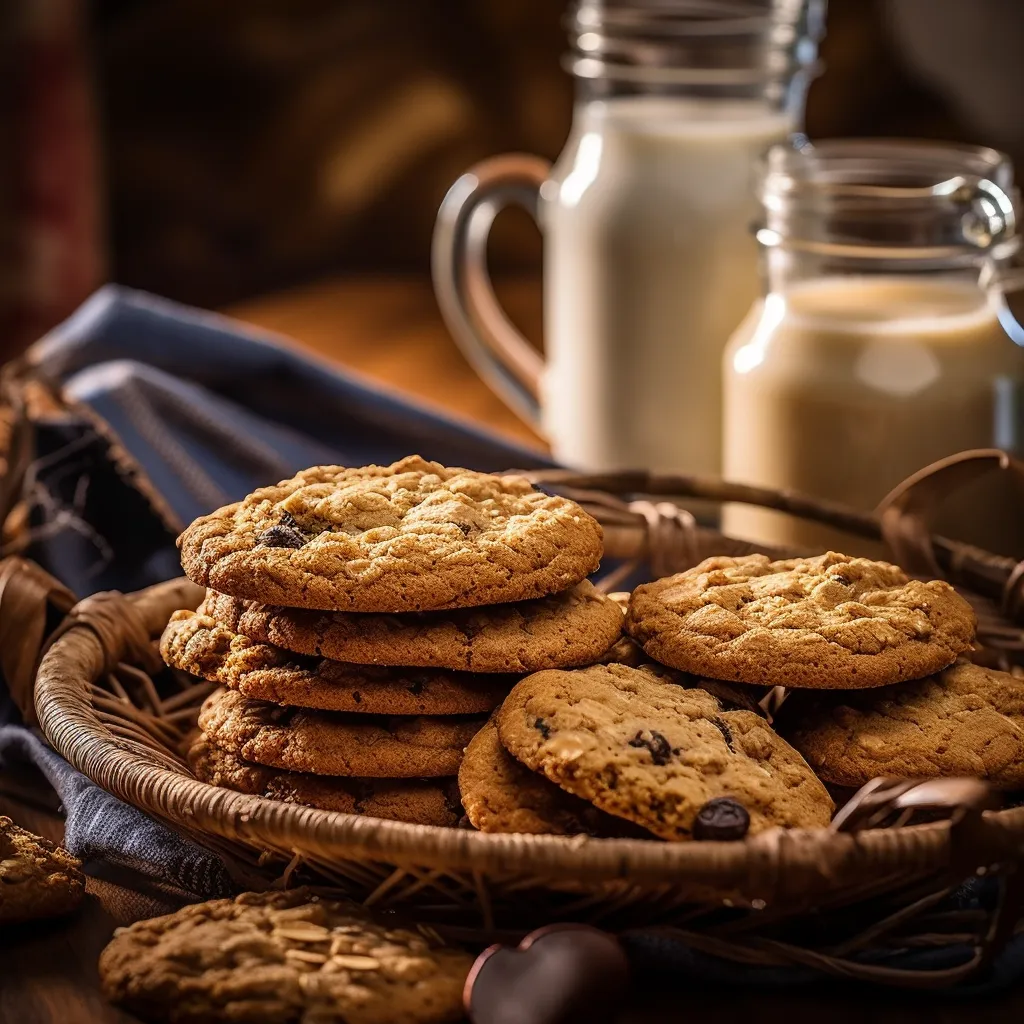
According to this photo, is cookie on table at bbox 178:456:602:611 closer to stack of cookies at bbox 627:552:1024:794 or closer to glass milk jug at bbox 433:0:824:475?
stack of cookies at bbox 627:552:1024:794

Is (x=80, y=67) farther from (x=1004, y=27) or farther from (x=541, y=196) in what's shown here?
(x=1004, y=27)

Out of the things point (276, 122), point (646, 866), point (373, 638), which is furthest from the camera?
point (276, 122)

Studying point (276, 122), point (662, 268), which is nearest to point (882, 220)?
point (662, 268)

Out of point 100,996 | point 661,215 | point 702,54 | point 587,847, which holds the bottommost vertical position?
point 100,996

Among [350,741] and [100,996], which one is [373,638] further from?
[100,996]

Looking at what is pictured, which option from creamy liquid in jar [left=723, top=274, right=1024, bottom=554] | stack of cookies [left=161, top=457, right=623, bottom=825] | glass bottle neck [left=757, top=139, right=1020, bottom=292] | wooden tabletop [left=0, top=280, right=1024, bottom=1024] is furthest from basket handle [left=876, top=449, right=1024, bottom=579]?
wooden tabletop [left=0, top=280, right=1024, bottom=1024]

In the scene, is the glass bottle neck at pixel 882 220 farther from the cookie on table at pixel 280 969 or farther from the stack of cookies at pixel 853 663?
the cookie on table at pixel 280 969

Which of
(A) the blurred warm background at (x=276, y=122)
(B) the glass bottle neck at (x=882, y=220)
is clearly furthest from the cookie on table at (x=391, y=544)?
(A) the blurred warm background at (x=276, y=122)
